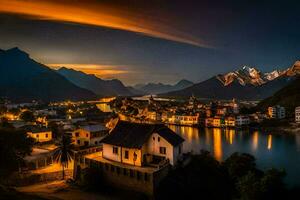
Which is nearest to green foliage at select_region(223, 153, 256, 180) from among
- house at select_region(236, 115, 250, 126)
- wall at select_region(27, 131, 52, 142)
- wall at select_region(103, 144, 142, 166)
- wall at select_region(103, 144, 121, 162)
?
wall at select_region(103, 144, 142, 166)

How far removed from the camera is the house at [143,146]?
20.0 metres

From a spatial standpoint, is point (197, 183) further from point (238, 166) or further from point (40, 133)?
point (40, 133)

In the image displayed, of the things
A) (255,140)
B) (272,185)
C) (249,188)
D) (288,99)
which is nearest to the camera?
(249,188)

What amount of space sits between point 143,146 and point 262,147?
2885 cm

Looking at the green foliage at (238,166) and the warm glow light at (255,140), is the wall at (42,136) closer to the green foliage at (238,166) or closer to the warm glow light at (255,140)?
the green foliage at (238,166)

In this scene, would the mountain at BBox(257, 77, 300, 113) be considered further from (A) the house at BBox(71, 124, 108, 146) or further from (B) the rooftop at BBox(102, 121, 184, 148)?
(B) the rooftop at BBox(102, 121, 184, 148)

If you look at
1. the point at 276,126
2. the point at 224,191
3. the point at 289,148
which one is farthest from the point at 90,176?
the point at 276,126

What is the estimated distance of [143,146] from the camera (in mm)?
20109

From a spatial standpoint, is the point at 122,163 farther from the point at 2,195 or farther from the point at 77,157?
the point at 2,195

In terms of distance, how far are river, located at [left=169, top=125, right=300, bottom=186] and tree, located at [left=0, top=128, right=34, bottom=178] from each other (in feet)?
66.7

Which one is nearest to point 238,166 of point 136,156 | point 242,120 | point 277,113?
point 136,156

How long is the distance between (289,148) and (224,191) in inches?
1073

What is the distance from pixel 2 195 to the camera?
1378 cm

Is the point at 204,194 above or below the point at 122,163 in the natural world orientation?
below
